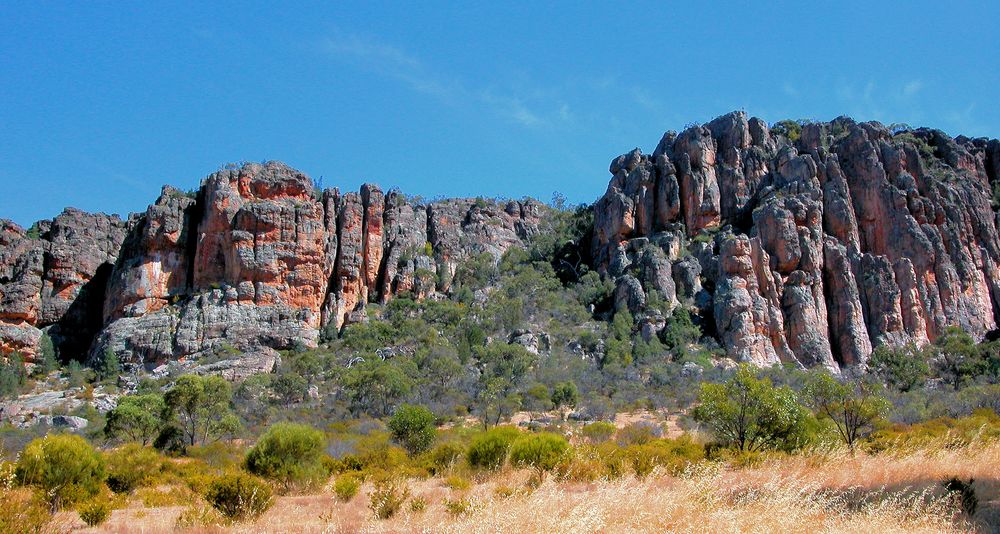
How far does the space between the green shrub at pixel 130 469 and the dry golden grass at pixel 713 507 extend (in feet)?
11.5

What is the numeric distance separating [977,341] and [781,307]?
16.8 metres

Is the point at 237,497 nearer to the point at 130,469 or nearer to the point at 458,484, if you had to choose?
the point at 458,484

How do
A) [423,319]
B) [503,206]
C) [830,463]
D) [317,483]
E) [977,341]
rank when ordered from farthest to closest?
[503,206], [423,319], [977,341], [317,483], [830,463]

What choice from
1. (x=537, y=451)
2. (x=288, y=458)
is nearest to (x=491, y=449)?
(x=537, y=451)

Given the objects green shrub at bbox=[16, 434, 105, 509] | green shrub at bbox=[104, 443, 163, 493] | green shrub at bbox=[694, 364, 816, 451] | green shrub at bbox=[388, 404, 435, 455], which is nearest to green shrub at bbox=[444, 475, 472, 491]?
green shrub at bbox=[16, 434, 105, 509]

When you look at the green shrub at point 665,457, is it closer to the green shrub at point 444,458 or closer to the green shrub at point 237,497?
the green shrub at point 444,458

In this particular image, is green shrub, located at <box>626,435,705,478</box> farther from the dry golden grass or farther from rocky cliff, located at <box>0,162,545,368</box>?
rocky cliff, located at <box>0,162,545,368</box>

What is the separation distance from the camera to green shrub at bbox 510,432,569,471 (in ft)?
56.2

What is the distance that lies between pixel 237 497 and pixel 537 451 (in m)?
7.66

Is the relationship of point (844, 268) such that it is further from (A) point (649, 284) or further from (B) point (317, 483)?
(B) point (317, 483)

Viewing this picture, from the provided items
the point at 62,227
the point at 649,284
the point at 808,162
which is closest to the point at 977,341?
the point at 808,162

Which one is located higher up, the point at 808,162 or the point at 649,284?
the point at 808,162

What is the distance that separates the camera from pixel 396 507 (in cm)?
1207

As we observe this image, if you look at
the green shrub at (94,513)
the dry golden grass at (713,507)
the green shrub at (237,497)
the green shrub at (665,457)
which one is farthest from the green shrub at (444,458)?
the green shrub at (94,513)
